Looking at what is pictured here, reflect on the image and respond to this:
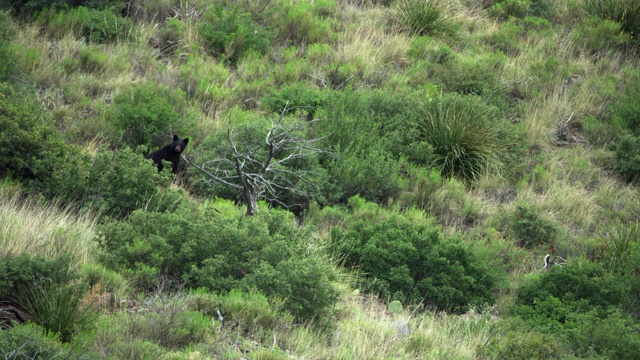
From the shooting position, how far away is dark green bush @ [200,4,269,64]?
1595 centimetres

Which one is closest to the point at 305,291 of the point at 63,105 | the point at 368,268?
the point at 368,268

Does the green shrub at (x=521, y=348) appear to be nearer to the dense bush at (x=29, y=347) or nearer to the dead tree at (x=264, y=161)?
the dense bush at (x=29, y=347)

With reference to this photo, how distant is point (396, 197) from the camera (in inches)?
515

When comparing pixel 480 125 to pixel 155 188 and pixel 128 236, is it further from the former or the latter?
pixel 128 236

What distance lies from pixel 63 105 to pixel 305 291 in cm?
732

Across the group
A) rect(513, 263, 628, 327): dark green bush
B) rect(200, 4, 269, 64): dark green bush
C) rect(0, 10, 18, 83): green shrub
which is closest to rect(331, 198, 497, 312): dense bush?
rect(513, 263, 628, 327): dark green bush

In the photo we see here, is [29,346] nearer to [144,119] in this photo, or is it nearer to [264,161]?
[264,161]

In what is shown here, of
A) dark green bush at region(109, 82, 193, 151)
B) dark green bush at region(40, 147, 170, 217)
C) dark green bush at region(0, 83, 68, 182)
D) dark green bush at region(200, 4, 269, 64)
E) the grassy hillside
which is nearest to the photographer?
the grassy hillside

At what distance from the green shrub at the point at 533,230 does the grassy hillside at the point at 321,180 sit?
52mm

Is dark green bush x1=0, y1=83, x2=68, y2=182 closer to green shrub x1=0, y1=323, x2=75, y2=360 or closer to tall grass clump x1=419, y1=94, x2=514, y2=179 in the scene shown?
green shrub x1=0, y1=323, x2=75, y2=360

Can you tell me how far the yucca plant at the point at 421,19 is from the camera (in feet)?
59.8

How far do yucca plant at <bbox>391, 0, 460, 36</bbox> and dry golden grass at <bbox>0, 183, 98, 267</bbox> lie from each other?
1076 centimetres

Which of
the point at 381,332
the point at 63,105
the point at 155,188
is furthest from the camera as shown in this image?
the point at 63,105

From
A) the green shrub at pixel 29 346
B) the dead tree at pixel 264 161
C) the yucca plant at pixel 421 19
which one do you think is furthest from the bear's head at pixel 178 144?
the yucca plant at pixel 421 19
